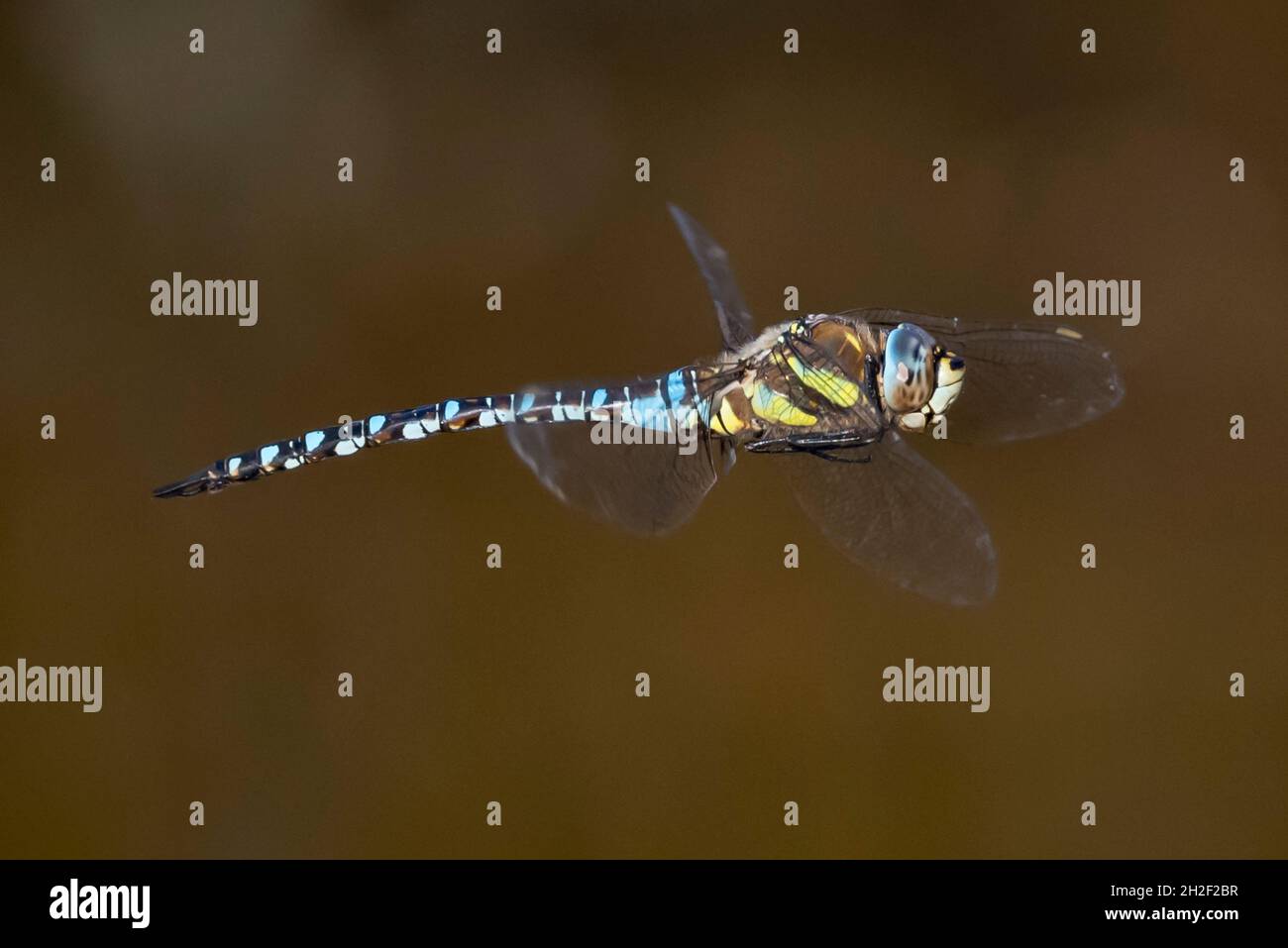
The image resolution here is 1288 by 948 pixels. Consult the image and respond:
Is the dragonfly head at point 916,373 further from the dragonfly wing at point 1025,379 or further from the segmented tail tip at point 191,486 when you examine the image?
the segmented tail tip at point 191,486

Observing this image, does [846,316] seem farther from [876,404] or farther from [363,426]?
[363,426]

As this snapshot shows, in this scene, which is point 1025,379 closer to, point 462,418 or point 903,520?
point 903,520

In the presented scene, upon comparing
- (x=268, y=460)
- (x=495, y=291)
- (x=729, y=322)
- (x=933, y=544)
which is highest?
(x=495, y=291)

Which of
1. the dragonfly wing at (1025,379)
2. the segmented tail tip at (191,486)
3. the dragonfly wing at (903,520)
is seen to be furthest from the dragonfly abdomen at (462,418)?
the dragonfly wing at (1025,379)

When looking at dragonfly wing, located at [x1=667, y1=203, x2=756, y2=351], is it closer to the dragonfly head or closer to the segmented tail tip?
the dragonfly head

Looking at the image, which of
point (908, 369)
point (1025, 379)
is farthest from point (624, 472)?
point (1025, 379)

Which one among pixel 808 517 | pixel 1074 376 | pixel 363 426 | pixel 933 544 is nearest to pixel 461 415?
pixel 363 426

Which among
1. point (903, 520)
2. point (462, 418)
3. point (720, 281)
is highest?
point (720, 281)
